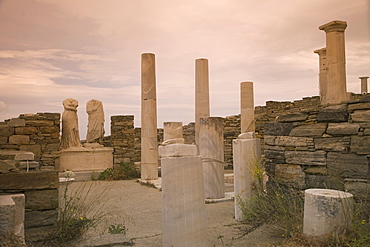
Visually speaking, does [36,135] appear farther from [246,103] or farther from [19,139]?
[246,103]

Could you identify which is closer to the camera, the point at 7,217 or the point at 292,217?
the point at 7,217

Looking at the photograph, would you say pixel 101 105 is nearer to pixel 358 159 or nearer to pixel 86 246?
pixel 86 246

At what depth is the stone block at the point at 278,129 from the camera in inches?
217

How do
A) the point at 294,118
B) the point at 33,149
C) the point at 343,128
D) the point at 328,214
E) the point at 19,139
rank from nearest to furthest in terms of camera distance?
the point at 328,214 → the point at 343,128 → the point at 294,118 → the point at 19,139 → the point at 33,149

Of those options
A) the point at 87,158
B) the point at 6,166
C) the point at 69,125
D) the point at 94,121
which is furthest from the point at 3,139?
the point at 6,166

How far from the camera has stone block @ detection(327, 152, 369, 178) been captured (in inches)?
175

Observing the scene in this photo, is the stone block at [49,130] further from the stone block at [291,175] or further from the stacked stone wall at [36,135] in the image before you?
the stone block at [291,175]

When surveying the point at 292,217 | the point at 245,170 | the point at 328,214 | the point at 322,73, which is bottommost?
the point at 292,217

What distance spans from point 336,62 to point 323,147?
187 inches

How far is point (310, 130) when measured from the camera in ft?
16.8

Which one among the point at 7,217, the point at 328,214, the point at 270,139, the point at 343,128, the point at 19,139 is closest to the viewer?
the point at 7,217

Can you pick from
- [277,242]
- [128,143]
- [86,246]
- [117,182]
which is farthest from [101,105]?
[277,242]

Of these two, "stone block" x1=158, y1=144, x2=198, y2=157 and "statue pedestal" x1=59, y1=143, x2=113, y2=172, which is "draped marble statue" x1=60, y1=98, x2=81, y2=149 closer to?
"statue pedestal" x1=59, y1=143, x2=113, y2=172

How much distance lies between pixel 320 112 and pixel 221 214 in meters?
2.66
